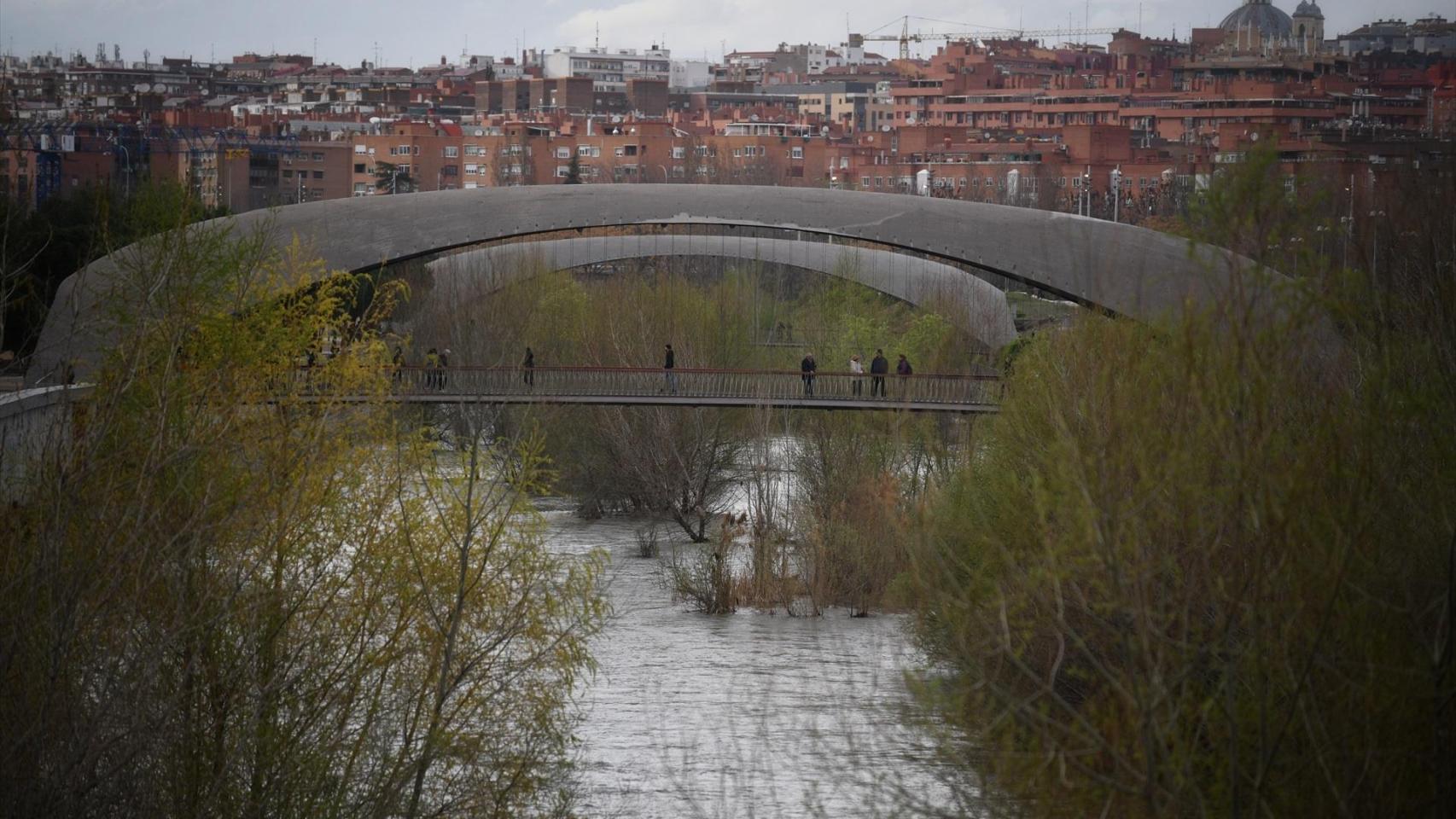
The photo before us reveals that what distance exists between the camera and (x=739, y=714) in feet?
72.6

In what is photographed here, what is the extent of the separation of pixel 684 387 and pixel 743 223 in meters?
4.43

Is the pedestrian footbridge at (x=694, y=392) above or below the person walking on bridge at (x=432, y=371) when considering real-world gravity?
below

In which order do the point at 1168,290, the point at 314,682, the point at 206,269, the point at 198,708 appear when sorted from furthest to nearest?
the point at 1168,290 → the point at 206,269 → the point at 314,682 → the point at 198,708

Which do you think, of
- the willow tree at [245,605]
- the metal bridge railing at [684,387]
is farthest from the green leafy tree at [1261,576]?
the metal bridge railing at [684,387]

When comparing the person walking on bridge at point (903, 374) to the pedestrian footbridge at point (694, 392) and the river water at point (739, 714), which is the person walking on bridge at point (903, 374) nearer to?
the pedestrian footbridge at point (694, 392)

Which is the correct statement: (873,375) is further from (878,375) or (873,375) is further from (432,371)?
(432,371)

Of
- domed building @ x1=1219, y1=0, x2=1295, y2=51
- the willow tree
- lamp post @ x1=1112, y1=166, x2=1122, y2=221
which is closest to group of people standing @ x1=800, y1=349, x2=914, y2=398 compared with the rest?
the willow tree

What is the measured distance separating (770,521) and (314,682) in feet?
56.1

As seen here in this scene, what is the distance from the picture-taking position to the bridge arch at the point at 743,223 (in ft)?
113

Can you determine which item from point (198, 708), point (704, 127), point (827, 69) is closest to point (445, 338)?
point (198, 708)

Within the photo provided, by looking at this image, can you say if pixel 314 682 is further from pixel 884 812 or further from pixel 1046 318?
pixel 1046 318

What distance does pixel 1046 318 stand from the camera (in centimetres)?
4606

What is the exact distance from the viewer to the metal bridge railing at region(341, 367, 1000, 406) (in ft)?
101

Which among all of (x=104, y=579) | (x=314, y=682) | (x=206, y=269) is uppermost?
(x=206, y=269)
